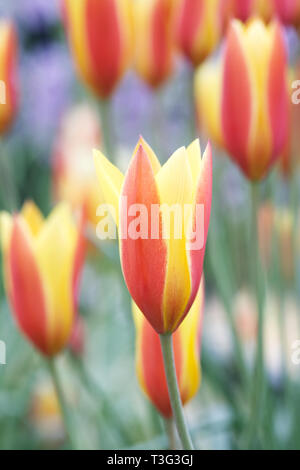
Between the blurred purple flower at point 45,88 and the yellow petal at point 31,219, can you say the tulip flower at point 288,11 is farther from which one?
the blurred purple flower at point 45,88

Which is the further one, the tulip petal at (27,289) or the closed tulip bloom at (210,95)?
the closed tulip bloom at (210,95)

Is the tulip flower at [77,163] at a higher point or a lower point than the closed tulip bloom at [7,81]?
lower

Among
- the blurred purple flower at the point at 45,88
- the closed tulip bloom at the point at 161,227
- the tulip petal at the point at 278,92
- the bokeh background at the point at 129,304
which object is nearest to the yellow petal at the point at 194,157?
the closed tulip bloom at the point at 161,227

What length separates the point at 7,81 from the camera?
1.96ft

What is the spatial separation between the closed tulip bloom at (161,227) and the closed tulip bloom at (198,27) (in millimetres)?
230

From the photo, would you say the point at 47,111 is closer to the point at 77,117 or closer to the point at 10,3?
the point at 77,117

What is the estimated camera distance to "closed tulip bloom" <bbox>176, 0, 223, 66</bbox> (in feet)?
1.73

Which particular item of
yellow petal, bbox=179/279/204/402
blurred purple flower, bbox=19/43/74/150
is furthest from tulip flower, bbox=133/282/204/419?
blurred purple flower, bbox=19/43/74/150

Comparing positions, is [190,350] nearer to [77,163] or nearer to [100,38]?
[100,38]

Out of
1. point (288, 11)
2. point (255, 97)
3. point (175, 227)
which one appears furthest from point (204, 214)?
point (288, 11)

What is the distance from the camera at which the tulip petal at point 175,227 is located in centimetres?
31

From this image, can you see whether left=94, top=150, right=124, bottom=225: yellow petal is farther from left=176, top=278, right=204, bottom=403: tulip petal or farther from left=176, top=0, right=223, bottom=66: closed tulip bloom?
left=176, top=0, right=223, bottom=66: closed tulip bloom
